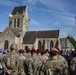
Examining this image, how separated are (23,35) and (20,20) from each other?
16.5 ft

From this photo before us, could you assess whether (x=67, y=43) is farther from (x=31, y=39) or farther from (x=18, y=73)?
(x=18, y=73)

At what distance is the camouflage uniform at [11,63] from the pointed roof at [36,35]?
55.3 metres

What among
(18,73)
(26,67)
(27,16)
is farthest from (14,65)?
(27,16)

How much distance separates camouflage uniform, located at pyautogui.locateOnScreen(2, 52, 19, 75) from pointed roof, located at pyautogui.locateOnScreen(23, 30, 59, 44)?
2175 inches

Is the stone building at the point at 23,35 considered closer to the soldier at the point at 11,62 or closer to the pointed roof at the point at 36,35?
the pointed roof at the point at 36,35

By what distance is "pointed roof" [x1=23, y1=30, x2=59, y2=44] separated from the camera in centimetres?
6412

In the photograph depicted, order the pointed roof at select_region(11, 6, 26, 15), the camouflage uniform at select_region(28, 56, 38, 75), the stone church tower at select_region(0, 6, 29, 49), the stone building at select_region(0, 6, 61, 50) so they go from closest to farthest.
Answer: the camouflage uniform at select_region(28, 56, 38, 75) → the stone church tower at select_region(0, 6, 29, 49) → the stone building at select_region(0, 6, 61, 50) → the pointed roof at select_region(11, 6, 26, 15)

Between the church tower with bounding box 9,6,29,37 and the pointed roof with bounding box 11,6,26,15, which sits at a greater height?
the pointed roof with bounding box 11,6,26,15

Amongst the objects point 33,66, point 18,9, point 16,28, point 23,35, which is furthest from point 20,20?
point 33,66

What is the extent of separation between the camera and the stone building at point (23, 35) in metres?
62.1

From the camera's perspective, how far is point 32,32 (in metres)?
69.2

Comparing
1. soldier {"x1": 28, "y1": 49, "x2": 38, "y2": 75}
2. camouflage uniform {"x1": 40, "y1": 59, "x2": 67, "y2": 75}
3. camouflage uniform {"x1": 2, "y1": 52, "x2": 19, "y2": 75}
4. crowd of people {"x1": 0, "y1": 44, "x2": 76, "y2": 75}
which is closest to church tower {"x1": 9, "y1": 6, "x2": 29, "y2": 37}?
soldier {"x1": 28, "y1": 49, "x2": 38, "y2": 75}

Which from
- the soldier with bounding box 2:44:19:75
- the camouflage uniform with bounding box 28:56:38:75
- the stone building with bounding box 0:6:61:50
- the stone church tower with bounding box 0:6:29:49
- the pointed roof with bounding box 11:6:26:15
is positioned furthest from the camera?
the pointed roof with bounding box 11:6:26:15

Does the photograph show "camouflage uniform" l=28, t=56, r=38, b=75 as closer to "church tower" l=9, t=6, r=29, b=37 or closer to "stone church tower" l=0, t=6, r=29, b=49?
"stone church tower" l=0, t=6, r=29, b=49
